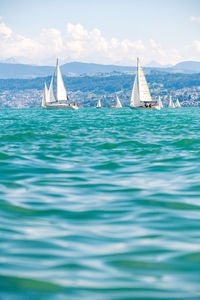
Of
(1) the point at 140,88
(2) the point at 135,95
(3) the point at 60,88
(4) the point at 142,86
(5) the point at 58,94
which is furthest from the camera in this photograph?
(5) the point at 58,94

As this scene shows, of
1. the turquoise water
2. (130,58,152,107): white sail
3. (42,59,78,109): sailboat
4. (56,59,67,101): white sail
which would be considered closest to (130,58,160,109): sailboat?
(130,58,152,107): white sail

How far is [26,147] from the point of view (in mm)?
22953

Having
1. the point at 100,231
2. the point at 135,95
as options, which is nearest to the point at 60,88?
the point at 135,95

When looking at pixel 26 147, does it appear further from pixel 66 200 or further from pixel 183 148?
pixel 66 200

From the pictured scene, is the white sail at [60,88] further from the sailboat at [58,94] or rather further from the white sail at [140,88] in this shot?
the white sail at [140,88]

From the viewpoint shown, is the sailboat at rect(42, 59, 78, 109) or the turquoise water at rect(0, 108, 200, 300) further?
the sailboat at rect(42, 59, 78, 109)

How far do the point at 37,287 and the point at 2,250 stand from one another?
1501mm

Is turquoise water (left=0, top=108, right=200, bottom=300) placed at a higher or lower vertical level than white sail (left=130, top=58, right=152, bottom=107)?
lower

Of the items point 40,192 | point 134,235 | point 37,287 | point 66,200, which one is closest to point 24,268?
point 37,287

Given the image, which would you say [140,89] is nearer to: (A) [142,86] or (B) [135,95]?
(A) [142,86]

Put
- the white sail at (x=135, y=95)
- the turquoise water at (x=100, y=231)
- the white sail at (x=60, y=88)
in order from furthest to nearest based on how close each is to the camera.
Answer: the white sail at (x=60, y=88) < the white sail at (x=135, y=95) < the turquoise water at (x=100, y=231)

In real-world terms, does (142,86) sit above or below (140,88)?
above

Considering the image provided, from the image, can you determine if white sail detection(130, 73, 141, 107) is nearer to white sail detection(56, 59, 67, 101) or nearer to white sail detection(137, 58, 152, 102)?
white sail detection(137, 58, 152, 102)

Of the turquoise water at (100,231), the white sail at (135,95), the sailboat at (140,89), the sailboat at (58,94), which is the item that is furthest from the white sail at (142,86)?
the turquoise water at (100,231)
